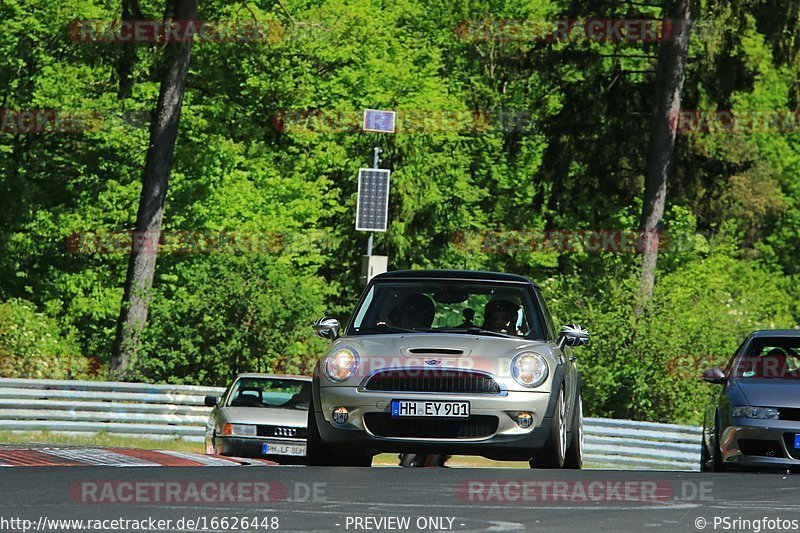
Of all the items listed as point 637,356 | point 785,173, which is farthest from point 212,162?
point 785,173

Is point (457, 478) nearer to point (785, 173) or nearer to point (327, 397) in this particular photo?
point (327, 397)

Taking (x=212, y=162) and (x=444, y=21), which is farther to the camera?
(x=444, y=21)

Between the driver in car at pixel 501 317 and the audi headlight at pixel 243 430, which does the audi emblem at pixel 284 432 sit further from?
the driver in car at pixel 501 317

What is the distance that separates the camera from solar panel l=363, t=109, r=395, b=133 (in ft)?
87.1

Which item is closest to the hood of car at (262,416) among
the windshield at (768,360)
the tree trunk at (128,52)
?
the windshield at (768,360)

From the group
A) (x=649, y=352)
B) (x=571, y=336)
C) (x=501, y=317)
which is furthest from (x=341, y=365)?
(x=649, y=352)

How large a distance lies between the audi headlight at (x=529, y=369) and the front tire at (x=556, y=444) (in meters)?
0.30

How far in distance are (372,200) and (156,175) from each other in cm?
635

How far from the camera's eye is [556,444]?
13008mm

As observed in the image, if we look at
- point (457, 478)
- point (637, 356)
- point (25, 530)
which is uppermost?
point (25, 530)

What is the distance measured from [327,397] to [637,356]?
64.5 ft

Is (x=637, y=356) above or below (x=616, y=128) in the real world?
below

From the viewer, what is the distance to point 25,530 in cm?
775

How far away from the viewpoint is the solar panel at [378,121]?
87.1 ft
